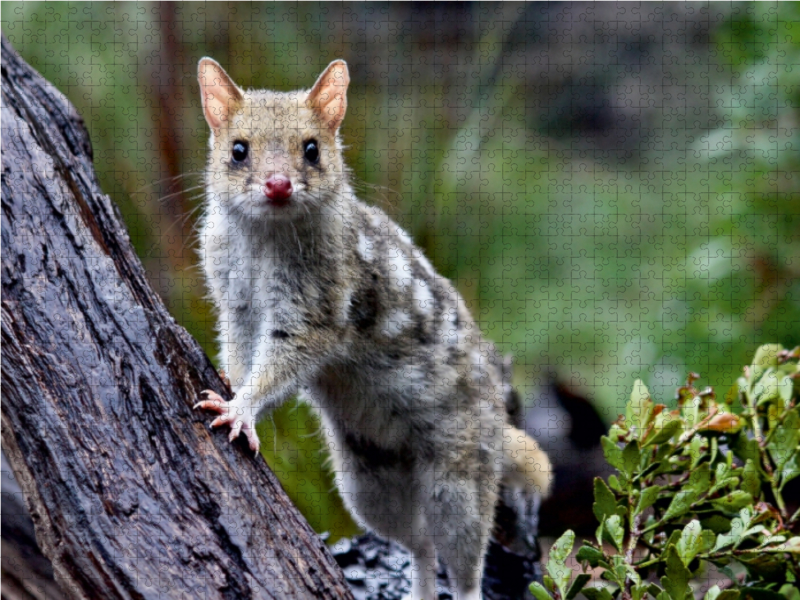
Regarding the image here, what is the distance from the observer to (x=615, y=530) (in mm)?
2254

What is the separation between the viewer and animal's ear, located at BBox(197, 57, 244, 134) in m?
2.80

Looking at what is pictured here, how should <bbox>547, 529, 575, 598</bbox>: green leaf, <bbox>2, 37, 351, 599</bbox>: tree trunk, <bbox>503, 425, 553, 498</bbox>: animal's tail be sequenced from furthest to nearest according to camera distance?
<bbox>503, 425, 553, 498</bbox>: animal's tail < <bbox>547, 529, 575, 598</bbox>: green leaf < <bbox>2, 37, 351, 599</bbox>: tree trunk

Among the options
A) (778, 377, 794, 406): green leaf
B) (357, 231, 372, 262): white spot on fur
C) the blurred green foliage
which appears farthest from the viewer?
the blurred green foliage

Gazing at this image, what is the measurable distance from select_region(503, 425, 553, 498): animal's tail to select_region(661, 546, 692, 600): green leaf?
1.31 metres

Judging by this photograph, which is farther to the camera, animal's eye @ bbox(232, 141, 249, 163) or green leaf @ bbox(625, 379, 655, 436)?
animal's eye @ bbox(232, 141, 249, 163)

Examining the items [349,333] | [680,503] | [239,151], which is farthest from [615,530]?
A: [239,151]

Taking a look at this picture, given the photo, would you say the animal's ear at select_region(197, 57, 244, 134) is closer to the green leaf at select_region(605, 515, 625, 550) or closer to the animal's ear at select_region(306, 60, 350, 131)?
the animal's ear at select_region(306, 60, 350, 131)

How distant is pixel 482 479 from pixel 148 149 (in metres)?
3.05

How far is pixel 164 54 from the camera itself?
5.29 metres

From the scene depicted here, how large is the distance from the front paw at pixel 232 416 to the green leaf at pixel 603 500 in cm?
87

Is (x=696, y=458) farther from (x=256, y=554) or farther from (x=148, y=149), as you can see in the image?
(x=148, y=149)

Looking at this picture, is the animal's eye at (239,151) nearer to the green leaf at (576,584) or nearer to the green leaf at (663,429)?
the green leaf at (663,429)

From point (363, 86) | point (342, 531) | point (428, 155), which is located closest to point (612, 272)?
point (428, 155)

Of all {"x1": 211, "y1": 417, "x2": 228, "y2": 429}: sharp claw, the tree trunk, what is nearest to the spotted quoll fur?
{"x1": 211, "y1": 417, "x2": 228, "y2": 429}: sharp claw
